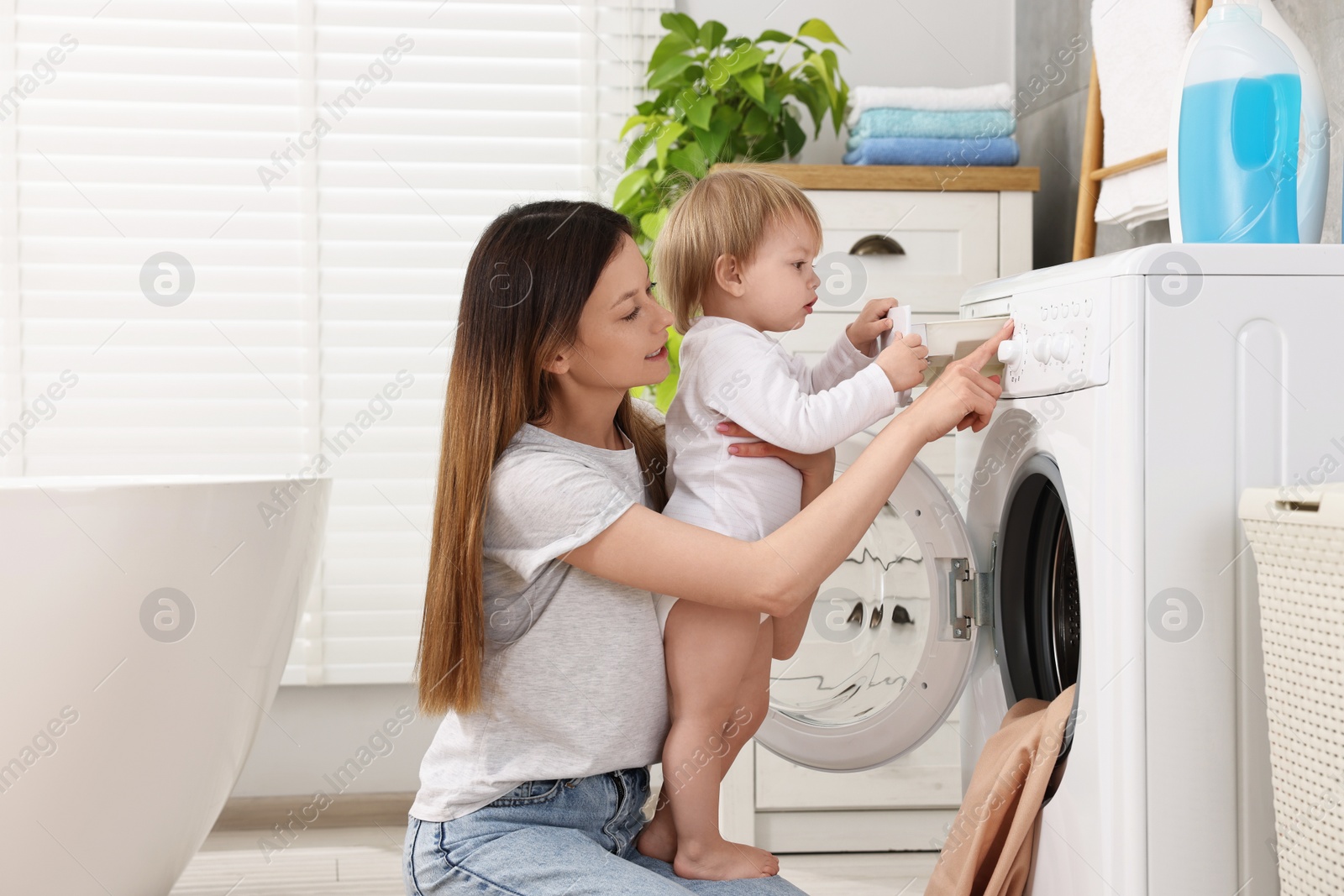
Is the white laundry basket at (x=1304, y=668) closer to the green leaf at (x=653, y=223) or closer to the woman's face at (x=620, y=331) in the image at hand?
the woman's face at (x=620, y=331)

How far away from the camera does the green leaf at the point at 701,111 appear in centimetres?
211

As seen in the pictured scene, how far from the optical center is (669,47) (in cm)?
221

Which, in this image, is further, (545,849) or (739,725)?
(739,725)

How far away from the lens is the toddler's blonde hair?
1281 mm

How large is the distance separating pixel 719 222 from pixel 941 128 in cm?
99

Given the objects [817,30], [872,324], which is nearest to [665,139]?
[817,30]

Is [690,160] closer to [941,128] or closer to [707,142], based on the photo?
Answer: [707,142]

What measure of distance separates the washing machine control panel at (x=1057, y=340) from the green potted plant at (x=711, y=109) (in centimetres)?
98

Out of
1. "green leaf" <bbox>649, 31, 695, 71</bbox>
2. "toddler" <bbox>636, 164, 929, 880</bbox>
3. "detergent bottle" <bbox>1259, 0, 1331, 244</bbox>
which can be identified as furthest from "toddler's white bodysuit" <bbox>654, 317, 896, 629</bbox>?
"green leaf" <bbox>649, 31, 695, 71</bbox>

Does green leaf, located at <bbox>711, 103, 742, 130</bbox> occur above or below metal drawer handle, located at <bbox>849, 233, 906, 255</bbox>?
above

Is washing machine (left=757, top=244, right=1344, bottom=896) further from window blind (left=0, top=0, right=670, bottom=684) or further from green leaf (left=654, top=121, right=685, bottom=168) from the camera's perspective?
window blind (left=0, top=0, right=670, bottom=684)

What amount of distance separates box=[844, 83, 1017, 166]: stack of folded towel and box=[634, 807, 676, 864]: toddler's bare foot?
1369 mm

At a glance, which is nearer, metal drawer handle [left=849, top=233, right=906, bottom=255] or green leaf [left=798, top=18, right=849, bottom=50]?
metal drawer handle [left=849, top=233, right=906, bottom=255]

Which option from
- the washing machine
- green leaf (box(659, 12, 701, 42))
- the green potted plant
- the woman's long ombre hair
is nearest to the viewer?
the washing machine
